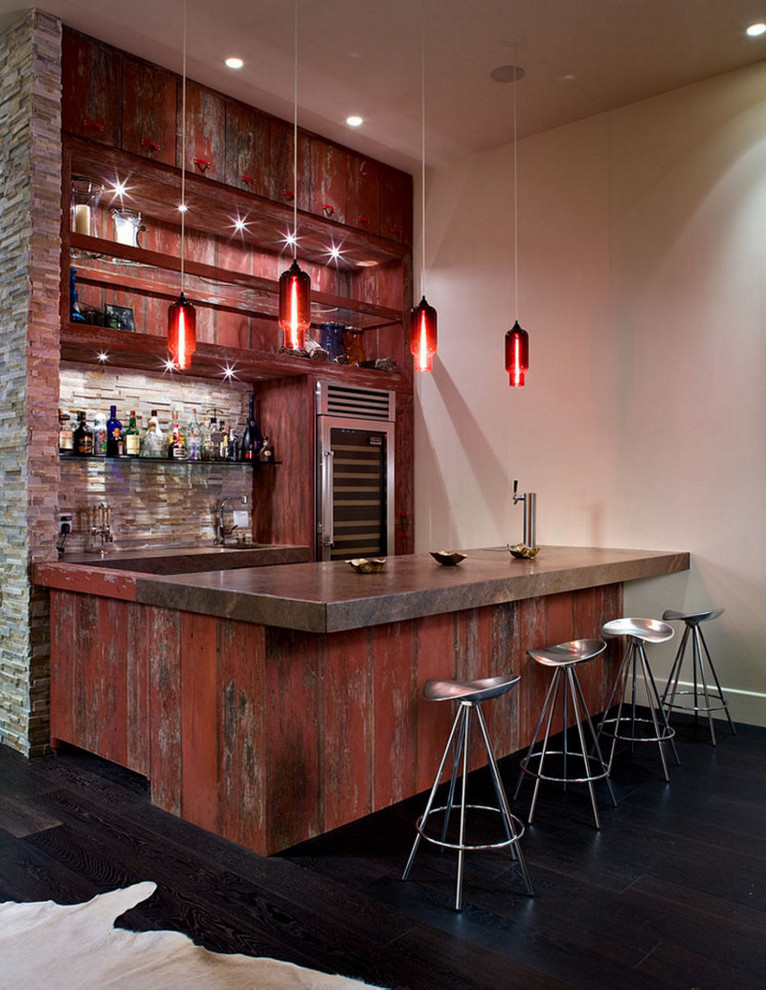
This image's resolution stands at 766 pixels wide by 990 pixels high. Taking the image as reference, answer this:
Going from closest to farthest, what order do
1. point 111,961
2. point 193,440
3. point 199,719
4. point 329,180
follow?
point 111,961 → point 199,719 → point 193,440 → point 329,180

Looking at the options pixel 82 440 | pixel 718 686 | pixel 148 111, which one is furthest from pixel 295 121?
pixel 718 686

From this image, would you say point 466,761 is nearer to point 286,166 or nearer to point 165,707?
point 165,707

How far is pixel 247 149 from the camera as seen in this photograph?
187 inches

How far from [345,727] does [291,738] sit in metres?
0.25

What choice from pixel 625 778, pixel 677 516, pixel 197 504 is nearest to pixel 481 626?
pixel 625 778

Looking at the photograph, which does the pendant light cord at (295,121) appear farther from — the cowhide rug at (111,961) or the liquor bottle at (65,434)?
the cowhide rug at (111,961)

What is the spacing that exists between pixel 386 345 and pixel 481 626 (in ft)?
9.82

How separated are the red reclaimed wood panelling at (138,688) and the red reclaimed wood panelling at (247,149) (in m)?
2.71

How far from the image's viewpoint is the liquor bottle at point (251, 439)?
525 centimetres

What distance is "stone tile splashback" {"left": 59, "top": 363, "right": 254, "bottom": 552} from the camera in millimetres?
4504

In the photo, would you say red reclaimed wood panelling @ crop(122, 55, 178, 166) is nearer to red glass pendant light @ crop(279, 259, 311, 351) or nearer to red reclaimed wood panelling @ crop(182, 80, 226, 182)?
red reclaimed wood panelling @ crop(182, 80, 226, 182)

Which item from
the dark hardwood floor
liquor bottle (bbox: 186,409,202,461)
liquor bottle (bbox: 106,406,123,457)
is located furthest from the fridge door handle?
the dark hardwood floor

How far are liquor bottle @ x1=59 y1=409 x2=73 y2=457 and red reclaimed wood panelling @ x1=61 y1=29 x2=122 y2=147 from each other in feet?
4.77

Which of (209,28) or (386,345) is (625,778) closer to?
(386,345)
